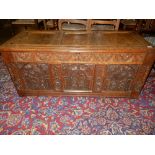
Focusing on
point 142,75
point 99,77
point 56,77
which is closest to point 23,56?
point 56,77

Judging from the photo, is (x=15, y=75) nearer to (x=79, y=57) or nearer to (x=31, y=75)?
(x=31, y=75)

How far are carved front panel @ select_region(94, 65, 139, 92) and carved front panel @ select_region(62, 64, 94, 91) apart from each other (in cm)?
10

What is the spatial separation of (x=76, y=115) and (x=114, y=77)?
0.78 metres

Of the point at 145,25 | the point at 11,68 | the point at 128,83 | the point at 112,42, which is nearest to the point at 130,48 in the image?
the point at 112,42

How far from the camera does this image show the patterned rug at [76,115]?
5.65ft

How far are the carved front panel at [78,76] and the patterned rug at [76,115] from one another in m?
0.27

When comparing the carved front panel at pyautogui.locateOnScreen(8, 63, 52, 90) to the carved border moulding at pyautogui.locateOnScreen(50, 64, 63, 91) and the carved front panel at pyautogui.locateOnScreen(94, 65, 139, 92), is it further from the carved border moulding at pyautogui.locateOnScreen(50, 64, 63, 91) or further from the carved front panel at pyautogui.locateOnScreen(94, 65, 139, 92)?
the carved front panel at pyautogui.locateOnScreen(94, 65, 139, 92)

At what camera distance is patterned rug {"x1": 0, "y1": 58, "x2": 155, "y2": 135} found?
5.65 feet

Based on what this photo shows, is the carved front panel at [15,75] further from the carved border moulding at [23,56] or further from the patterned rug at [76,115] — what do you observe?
the patterned rug at [76,115]

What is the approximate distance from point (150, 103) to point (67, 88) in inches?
53.6

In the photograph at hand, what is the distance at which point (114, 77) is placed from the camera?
1818 millimetres

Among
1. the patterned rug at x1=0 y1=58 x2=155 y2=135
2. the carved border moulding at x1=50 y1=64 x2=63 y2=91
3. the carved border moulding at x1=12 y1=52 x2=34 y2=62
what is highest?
the carved border moulding at x1=12 y1=52 x2=34 y2=62

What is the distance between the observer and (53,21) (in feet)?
10.8

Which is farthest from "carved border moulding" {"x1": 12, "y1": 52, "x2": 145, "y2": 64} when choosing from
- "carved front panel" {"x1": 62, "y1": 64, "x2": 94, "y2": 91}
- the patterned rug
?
the patterned rug
